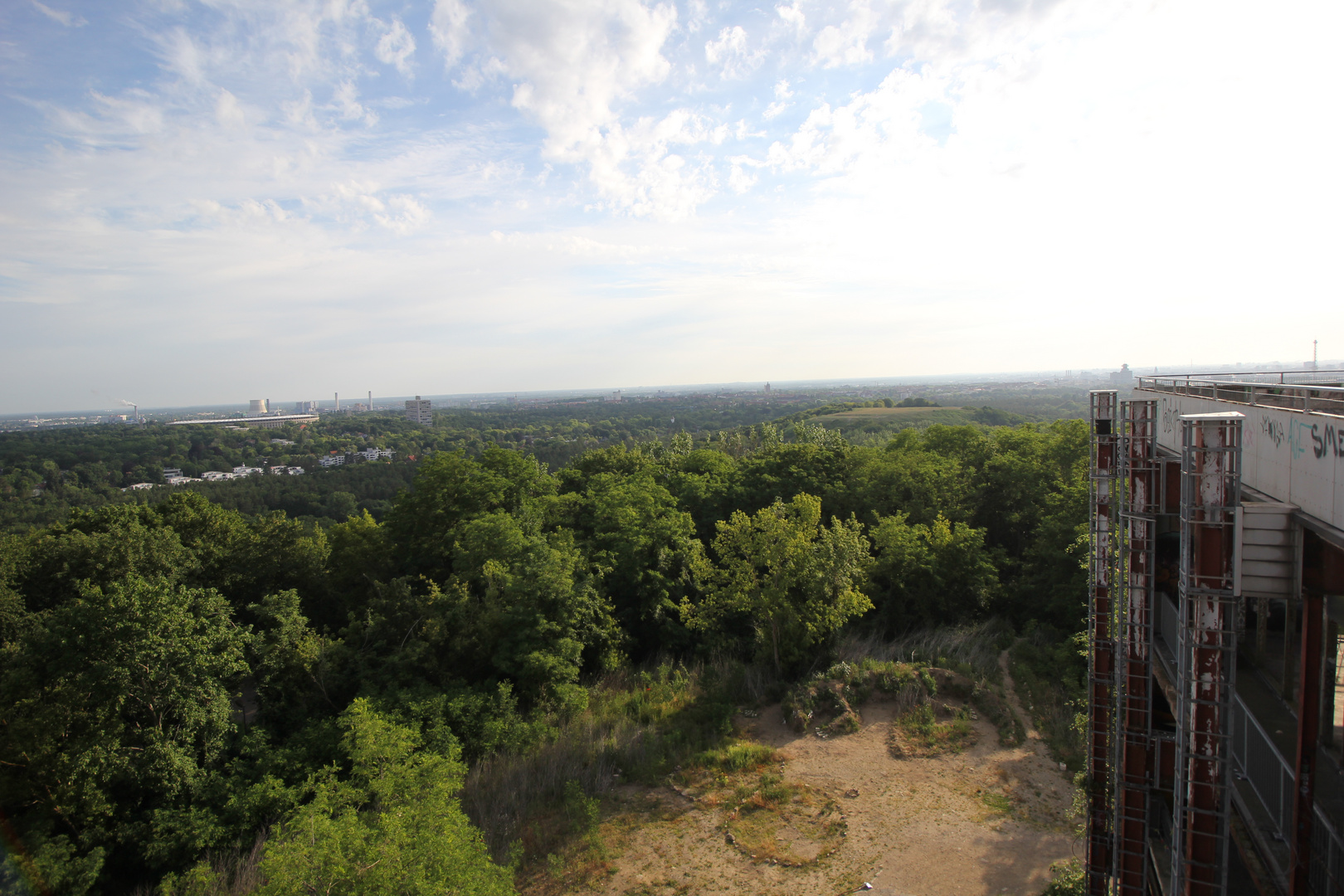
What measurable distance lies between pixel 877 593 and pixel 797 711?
8.24m

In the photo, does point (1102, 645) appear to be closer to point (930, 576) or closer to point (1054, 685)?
point (1054, 685)

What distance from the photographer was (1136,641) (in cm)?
905

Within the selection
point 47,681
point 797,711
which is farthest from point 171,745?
point 797,711

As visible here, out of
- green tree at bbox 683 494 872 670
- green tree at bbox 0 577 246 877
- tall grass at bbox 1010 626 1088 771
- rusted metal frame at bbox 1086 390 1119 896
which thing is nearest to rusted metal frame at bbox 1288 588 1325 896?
rusted metal frame at bbox 1086 390 1119 896

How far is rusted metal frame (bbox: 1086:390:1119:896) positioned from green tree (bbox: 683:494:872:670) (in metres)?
10.8

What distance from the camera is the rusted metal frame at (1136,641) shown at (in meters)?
8.79

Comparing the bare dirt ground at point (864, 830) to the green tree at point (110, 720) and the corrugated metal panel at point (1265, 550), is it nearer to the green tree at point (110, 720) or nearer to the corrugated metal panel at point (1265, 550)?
the corrugated metal panel at point (1265, 550)

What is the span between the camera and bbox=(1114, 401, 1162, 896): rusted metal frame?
8789mm

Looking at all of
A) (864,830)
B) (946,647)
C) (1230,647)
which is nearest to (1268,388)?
(1230,647)

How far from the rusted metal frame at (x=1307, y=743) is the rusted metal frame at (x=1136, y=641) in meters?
2.11

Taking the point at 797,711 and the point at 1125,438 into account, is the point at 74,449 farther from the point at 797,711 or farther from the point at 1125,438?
the point at 1125,438

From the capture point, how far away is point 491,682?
20516 millimetres

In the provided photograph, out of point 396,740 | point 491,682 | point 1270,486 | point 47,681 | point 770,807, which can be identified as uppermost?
point 1270,486

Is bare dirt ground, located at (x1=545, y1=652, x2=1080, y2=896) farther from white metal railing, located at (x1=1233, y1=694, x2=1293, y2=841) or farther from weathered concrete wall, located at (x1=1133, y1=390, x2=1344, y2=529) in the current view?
weathered concrete wall, located at (x1=1133, y1=390, x2=1344, y2=529)
